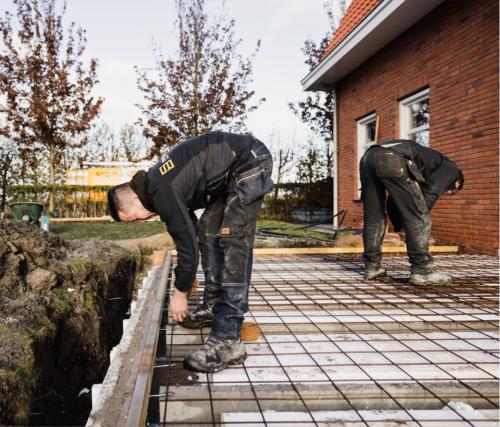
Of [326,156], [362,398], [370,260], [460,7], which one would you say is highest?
[460,7]

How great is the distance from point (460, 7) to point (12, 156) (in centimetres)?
1509

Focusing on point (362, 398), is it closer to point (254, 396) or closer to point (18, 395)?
point (254, 396)

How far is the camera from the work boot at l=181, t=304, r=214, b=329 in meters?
2.75

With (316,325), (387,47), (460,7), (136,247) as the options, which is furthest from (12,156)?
(316,325)

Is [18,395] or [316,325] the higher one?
[316,325]

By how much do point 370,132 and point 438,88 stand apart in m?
2.78

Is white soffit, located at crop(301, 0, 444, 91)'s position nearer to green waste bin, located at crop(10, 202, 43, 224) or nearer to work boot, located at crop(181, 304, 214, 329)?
work boot, located at crop(181, 304, 214, 329)

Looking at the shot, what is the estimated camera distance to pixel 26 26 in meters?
15.6

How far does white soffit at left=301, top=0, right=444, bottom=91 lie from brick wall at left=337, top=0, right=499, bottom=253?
0.19 m

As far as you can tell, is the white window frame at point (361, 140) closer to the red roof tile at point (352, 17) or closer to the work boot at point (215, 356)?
the red roof tile at point (352, 17)

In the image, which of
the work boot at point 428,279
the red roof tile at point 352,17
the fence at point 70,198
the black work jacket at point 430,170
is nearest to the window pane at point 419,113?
the red roof tile at point 352,17

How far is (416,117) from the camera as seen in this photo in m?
7.48

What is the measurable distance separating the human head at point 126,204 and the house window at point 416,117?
591 cm

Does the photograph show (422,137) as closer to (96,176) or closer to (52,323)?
(52,323)
